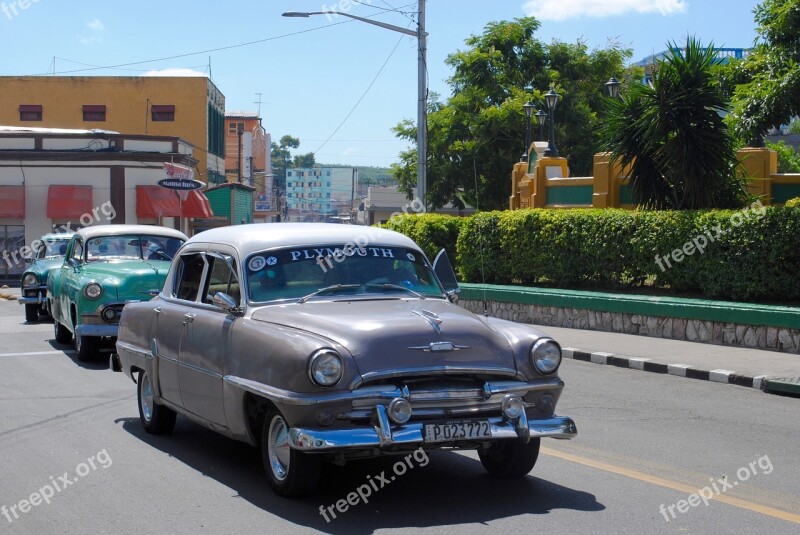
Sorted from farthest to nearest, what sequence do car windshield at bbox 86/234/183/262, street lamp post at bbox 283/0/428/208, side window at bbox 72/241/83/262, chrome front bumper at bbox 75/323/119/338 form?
street lamp post at bbox 283/0/428/208, side window at bbox 72/241/83/262, car windshield at bbox 86/234/183/262, chrome front bumper at bbox 75/323/119/338

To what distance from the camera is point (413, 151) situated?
52.7 metres

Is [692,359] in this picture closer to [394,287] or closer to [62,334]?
[394,287]

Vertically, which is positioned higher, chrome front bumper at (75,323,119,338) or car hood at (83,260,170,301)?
car hood at (83,260,170,301)

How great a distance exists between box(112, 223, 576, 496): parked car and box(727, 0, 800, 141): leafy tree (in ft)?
36.0

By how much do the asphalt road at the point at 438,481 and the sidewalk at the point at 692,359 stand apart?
4.92 ft

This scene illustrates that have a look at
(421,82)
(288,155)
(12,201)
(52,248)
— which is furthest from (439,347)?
(288,155)

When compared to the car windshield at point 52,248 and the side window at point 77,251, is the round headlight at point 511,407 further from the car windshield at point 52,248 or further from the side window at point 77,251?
the car windshield at point 52,248

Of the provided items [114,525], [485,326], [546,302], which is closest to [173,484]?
[114,525]

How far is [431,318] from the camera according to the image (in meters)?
6.73

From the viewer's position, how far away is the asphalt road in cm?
618

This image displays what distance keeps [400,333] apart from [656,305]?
36.8ft

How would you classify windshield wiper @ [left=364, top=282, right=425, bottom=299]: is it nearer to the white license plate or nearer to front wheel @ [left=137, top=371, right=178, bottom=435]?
the white license plate

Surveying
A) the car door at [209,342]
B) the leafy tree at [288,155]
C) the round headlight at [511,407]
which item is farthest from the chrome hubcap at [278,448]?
the leafy tree at [288,155]

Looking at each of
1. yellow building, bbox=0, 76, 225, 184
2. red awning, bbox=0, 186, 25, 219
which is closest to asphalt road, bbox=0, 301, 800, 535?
red awning, bbox=0, 186, 25, 219
